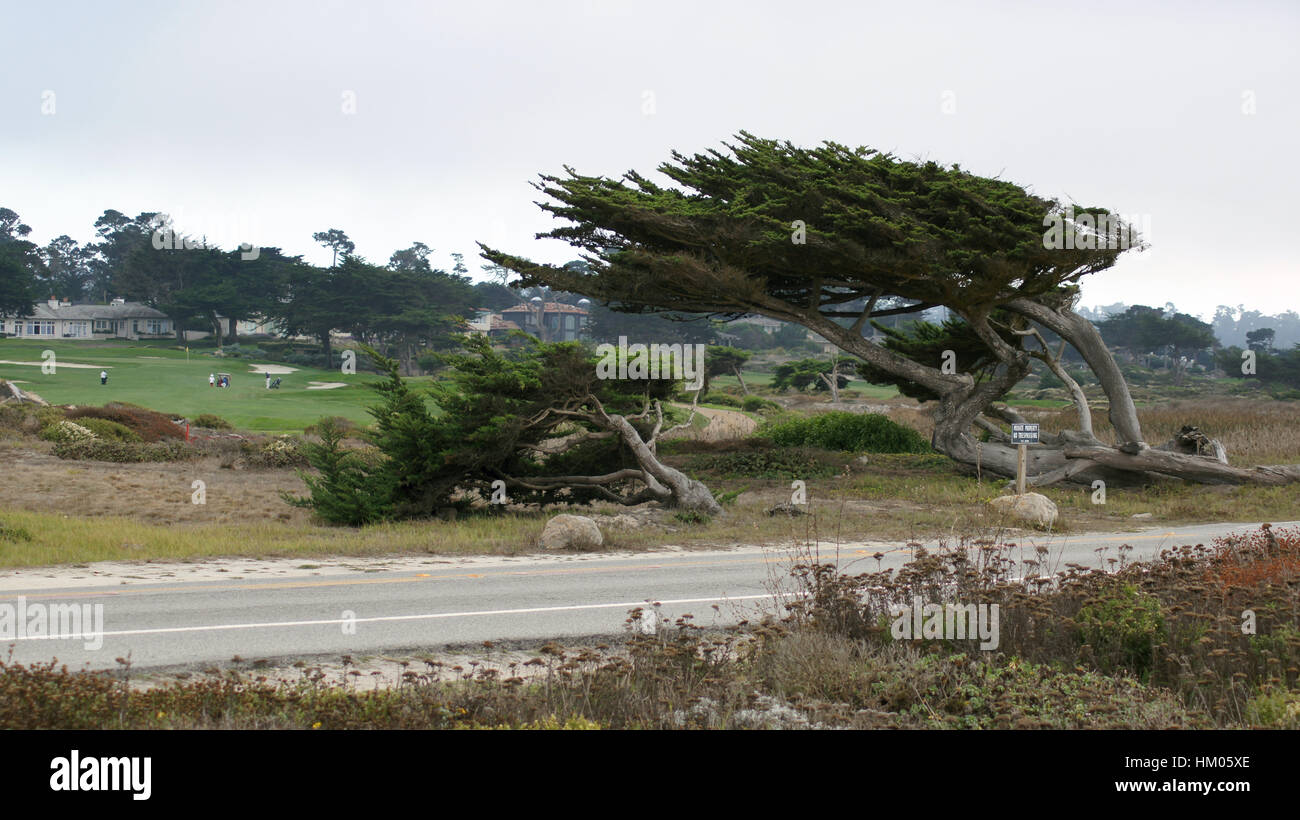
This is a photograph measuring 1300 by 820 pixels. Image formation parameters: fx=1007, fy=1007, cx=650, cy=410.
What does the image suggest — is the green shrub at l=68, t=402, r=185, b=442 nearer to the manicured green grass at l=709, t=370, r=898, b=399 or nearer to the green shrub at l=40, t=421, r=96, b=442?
the green shrub at l=40, t=421, r=96, b=442

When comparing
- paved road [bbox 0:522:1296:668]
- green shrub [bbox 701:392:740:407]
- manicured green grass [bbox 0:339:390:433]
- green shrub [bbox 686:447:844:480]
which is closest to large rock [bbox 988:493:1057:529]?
paved road [bbox 0:522:1296:668]

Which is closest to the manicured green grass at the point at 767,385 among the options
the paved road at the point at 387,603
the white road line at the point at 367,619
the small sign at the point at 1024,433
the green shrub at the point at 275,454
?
the green shrub at the point at 275,454

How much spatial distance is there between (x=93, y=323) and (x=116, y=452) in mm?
73337

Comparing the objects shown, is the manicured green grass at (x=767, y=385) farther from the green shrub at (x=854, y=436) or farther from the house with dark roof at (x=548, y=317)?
the green shrub at (x=854, y=436)

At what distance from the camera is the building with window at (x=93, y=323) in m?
91.4

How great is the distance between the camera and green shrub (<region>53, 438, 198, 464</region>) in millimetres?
31109

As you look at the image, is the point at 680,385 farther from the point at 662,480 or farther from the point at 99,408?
the point at 99,408

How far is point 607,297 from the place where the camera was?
26.6 m

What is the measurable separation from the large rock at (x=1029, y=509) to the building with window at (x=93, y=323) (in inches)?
3444

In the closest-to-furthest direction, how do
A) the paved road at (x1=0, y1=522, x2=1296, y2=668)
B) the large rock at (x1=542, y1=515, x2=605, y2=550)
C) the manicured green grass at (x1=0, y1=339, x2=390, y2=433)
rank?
the paved road at (x1=0, y1=522, x2=1296, y2=668), the large rock at (x1=542, y1=515, x2=605, y2=550), the manicured green grass at (x1=0, y1=339, x2=390, y2=433)

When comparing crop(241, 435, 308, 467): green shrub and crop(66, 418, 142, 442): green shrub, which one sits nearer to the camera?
crop(241, 435, 308, 467): green shrub

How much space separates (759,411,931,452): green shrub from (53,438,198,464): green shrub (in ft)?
63.0

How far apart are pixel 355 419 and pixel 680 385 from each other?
2381 cm

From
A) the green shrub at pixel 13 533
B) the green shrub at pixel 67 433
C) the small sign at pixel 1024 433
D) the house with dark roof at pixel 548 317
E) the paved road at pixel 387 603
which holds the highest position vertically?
the house with dark roof at pixel 548 317
